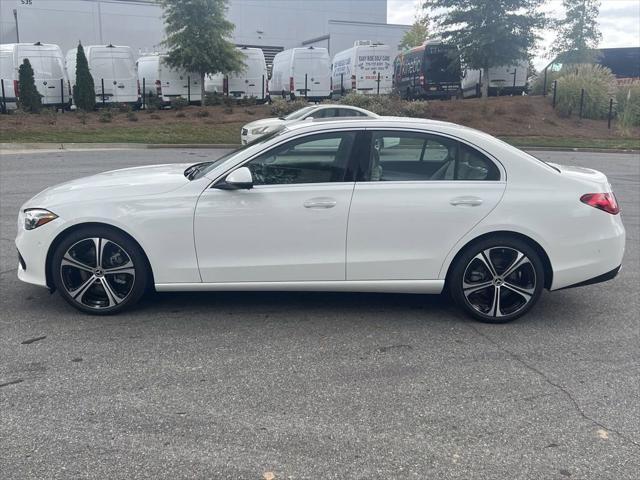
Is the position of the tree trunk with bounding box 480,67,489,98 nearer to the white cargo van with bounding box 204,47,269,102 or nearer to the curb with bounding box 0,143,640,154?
the white cargo van with bounding box 204,47,269,102

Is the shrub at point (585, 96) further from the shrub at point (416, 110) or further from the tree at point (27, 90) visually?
the tree at point (27, 90)

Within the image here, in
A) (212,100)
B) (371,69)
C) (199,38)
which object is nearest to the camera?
(199,38)

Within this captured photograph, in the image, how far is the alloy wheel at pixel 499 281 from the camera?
478cm

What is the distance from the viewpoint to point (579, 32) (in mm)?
35594

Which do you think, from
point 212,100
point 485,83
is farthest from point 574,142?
point 212,100

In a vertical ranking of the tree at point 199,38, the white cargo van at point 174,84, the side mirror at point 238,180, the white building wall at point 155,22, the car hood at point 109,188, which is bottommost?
the car hood at point 109,188

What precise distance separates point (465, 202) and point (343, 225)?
950 mm

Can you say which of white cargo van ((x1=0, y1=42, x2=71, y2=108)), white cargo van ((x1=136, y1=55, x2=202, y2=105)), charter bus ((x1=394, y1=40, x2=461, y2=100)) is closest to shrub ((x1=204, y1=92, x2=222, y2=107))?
white cargo van ((x1=136, y1=55, x2=202, y2=105))

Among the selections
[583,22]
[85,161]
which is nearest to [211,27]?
[85,161]

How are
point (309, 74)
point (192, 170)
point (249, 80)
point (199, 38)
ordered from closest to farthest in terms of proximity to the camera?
1. point (192, 170)
2. point (199, 38)
3. point (249, 80)
4. point (309, 74)

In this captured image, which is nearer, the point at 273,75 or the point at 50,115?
the point at 50,115

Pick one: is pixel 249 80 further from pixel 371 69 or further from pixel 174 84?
pixel 371 69

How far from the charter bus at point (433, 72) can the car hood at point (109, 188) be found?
24.9m

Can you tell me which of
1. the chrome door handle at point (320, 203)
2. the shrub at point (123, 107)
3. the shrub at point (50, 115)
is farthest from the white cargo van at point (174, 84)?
the chrome door handle at point (320, 203)
